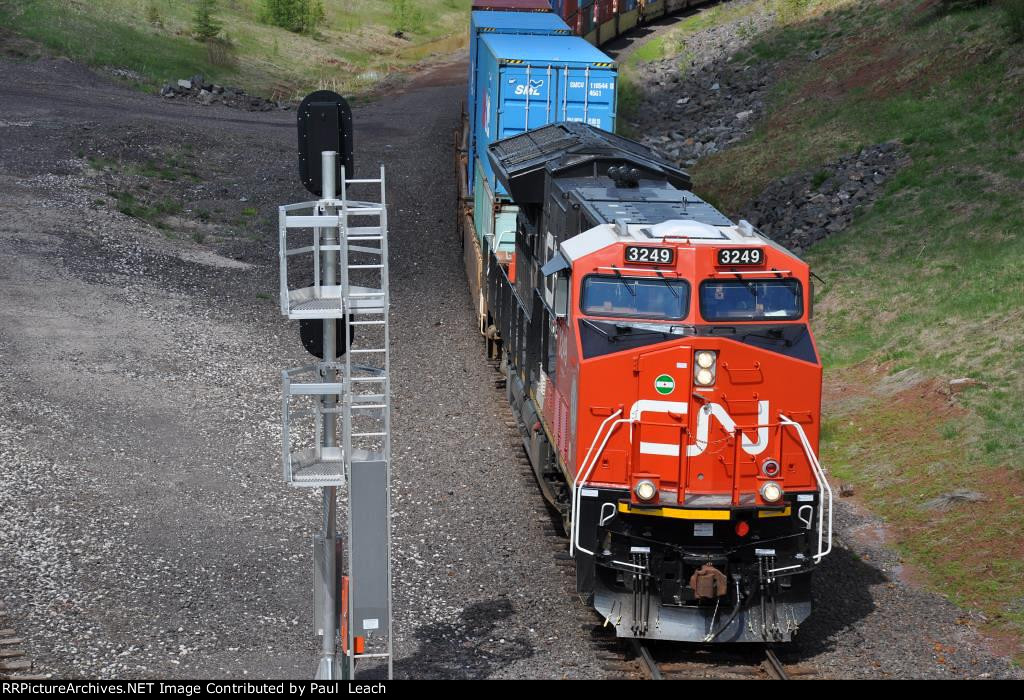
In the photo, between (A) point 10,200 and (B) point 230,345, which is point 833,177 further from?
(A) point 10,200

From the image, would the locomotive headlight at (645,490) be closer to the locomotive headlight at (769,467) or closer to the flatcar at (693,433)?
the flatcar at (693,433)

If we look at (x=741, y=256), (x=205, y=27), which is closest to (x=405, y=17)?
(x=205, y=27)

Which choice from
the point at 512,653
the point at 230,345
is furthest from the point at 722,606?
the point at 230,345

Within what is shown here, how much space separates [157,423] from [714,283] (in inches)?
398

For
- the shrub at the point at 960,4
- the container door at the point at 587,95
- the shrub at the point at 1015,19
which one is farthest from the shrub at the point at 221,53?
the shrub at the point at 1015,19

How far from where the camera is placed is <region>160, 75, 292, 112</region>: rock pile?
44312 mm

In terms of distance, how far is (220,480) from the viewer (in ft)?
54.3

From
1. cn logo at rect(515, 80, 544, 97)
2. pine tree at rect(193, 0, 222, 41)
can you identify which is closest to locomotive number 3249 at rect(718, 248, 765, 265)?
cn logo at rect(515, 80, 544, 97)

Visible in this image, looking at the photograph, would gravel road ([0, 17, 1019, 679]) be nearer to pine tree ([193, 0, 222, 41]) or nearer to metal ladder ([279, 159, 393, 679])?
metal ladder ([279, 159, 393, 679])

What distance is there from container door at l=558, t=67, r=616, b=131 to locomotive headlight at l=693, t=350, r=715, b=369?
39.8 ft

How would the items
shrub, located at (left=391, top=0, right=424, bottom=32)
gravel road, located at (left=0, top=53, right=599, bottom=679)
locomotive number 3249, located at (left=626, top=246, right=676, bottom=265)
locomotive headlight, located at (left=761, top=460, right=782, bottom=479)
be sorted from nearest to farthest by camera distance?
locomotive headlight, located at (left=761, top=460, right=782, bottom=479) → locomotive number 3249, located at (left=626, top=246, right=676, bottom=265) → gravel road, located at (left=0, top=53, right=599, bottom=679) → shrub, located at (left=391, top=0, right=424, bottom=32)

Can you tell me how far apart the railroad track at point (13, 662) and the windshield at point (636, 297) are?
6.64 meters

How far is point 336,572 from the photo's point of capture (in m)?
9.71

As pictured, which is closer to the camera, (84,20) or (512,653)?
(512,653)
